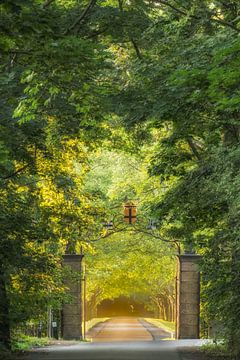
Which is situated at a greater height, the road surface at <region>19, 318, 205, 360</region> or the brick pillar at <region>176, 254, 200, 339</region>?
the brick pillar at <region>176, 254, 200, 339</region>

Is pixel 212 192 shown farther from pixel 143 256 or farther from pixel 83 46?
pixel 143 256

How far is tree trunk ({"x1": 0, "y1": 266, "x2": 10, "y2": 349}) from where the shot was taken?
701 inches

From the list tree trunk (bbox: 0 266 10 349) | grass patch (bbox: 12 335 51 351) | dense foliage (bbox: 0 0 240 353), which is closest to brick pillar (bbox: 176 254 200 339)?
grass patch (bbox: 12 335 51 351)

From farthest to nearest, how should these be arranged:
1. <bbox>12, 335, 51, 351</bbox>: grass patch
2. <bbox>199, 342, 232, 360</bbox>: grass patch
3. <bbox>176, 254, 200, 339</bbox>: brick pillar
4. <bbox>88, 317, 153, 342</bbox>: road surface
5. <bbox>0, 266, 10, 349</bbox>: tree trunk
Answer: <bbox>88, 317, 153, 342</bbox>: road surface, <bbox>176, 254, 200, 339</bbox>: brick pillar, <bbox>12, 335, 51, 351</bbox>: grass patch, <bbox>199, 342, 232, 360</bbox>: grass patch, <bbox>0, 266, 10, 349</bbox>: tree trunk

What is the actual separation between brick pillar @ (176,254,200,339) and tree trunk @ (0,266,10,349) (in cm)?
1622

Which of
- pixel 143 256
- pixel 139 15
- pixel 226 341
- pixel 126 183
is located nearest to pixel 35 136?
pixel 139 15

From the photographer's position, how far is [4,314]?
1794cm

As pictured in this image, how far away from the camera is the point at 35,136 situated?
62.0 ft

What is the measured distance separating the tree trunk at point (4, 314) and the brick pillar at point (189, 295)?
16217 millimetres

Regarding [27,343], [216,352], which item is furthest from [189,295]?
[216,352]

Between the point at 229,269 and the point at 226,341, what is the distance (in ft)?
7.61

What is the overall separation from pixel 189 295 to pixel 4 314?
Answer: 18.5 metres

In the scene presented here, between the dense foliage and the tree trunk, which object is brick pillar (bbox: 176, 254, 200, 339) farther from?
the tree trunk

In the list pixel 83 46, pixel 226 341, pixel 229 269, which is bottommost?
pixel 226 341
